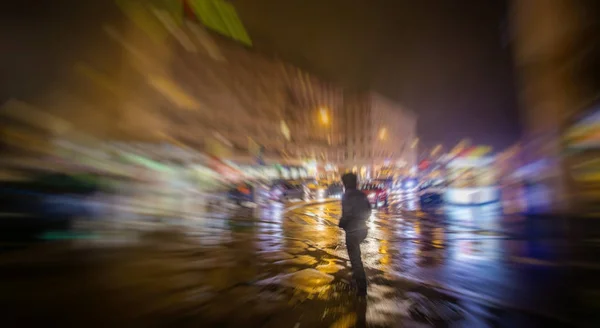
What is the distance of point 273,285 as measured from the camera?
15.8ft

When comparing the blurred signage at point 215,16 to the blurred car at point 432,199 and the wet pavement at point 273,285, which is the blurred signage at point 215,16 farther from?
the wet pavement at point 273,285

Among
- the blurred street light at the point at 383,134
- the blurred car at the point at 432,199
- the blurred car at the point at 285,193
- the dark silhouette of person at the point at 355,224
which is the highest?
the blurred street light at the point at 383,134

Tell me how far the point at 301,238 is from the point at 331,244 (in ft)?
3.88

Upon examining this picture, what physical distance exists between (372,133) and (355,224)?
91.0 m

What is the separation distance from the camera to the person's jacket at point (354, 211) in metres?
4.53

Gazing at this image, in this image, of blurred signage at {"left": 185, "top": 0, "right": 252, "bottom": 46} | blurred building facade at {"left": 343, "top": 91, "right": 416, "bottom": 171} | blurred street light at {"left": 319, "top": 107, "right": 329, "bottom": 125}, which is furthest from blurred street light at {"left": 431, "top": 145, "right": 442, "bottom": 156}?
blurred street light at {"left": 319, "top": 107, "right": 329, "bottom": 125}

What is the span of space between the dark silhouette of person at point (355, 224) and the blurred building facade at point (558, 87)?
1244 cm

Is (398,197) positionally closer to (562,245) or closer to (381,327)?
(562,245)

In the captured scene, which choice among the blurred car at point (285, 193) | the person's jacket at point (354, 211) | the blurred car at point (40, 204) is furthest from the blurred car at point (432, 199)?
the blurred car at point (40, 204)

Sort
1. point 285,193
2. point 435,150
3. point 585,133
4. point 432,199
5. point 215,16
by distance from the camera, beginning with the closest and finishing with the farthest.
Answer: point 585,133 → point 432,199 → point 285,193 → point 215,16 → point 435,150

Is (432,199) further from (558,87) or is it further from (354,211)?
(354,211)

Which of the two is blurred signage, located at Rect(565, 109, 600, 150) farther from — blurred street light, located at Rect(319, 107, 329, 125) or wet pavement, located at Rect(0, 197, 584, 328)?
blurred street light, located at Rect(319, 107, 329, 125)

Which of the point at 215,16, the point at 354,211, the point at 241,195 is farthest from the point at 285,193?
the point at 354,211

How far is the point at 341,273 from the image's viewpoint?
5.49 meters
